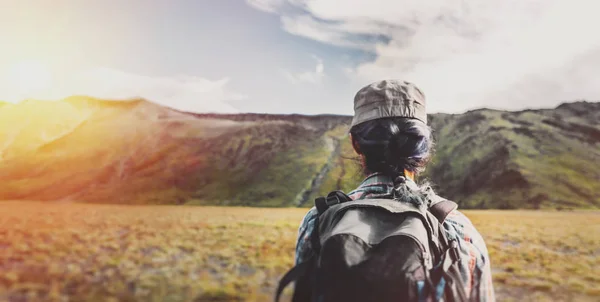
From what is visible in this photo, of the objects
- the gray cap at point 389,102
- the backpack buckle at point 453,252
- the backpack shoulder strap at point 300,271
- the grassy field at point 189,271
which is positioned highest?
the gray cap at point 389,102

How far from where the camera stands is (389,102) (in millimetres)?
2973

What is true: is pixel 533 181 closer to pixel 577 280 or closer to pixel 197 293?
pixel 577 280

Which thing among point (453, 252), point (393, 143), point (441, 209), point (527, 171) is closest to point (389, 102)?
point (393, 143)

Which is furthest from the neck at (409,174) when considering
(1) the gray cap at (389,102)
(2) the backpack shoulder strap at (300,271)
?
(2) the backpack shoulder strap at (300,271)

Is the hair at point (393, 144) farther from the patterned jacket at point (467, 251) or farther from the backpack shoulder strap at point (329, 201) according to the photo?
the backpack shoulder strap at point (329, 201)

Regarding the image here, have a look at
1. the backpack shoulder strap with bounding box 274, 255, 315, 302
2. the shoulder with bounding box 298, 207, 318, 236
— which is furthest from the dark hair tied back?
the backpack shoulder strap with bounding box 274, 255, 315, 302

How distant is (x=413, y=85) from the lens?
123 inches

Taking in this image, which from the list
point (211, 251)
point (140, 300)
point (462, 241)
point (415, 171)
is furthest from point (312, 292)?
point (211, 251)

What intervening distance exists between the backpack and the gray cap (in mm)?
686

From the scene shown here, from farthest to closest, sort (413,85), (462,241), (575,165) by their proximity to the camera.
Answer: (575,165), (413,85), (462,241)

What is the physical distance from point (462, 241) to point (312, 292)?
1071 mm

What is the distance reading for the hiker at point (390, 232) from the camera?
2.28m

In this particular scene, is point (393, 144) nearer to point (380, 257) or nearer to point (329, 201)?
point (329, 201)

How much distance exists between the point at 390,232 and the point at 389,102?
3.16ft
